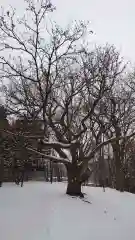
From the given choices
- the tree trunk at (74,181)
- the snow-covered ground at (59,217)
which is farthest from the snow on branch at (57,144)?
the snow-covered ground at (59,217)

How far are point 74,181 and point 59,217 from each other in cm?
387

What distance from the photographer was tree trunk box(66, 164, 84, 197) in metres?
15.5

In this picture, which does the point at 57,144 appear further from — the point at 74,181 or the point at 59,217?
the point at 59,217

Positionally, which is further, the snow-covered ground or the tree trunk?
the tree trunk

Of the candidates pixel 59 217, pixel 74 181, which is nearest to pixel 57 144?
pixel 74 181

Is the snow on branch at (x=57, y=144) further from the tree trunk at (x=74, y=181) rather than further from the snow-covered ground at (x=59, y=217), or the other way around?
the snow-covered ground at (x=59, y=217)

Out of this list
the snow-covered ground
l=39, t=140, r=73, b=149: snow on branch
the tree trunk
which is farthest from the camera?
the tree trunk

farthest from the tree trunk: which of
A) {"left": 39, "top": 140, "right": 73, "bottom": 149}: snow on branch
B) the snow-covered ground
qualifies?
{"left": 39, "top": 140, "right": 73, "bottom": 149}: snow on branch

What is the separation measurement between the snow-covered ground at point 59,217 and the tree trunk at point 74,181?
0.45 m

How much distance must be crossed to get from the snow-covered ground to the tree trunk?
451mm

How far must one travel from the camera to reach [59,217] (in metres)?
11.9

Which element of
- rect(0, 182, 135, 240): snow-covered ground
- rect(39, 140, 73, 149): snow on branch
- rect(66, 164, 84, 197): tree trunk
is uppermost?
rect(39, 140, 73, 149): snow on branch

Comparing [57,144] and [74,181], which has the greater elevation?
[57,144]

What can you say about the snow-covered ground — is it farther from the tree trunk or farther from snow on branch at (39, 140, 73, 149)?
snow on branch at (39, 140, 73, 149)
